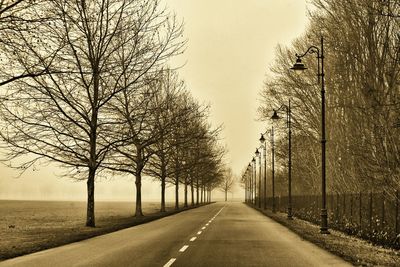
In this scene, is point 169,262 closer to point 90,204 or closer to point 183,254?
point 183,254

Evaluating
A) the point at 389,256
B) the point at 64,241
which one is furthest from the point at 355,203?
the point at 64,241

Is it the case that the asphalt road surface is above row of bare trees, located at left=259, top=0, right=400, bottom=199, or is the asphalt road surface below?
below

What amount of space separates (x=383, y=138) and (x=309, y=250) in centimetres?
551

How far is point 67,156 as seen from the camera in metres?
23.8

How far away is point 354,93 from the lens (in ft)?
70.5

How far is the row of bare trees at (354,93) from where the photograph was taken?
1617cm

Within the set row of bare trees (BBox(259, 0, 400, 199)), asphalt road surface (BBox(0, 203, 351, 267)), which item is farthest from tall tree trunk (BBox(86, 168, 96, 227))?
row of bare trees (BBox(259, 0, 400, 199))

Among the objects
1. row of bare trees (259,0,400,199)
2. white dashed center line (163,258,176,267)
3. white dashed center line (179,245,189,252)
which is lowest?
white dashed center line (179,245,189,252)

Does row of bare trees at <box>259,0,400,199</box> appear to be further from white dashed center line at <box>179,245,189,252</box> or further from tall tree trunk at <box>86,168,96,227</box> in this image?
tall tree trunk at <box>86,168,96,227</box>

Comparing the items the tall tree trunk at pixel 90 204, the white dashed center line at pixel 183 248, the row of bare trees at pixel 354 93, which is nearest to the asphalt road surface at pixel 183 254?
the white dashed center line at pixel 183 248

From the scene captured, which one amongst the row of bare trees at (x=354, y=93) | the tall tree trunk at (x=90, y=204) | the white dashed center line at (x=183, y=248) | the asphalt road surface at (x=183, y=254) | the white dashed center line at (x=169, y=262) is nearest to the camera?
the white dashed center line at (x=169, y=262)

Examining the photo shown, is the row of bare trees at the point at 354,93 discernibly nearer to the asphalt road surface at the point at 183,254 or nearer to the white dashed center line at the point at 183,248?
the asphalt road surface at the point at 183,254

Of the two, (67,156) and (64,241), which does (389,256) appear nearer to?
(64,241)

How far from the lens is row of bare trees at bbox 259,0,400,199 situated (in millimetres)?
16172
